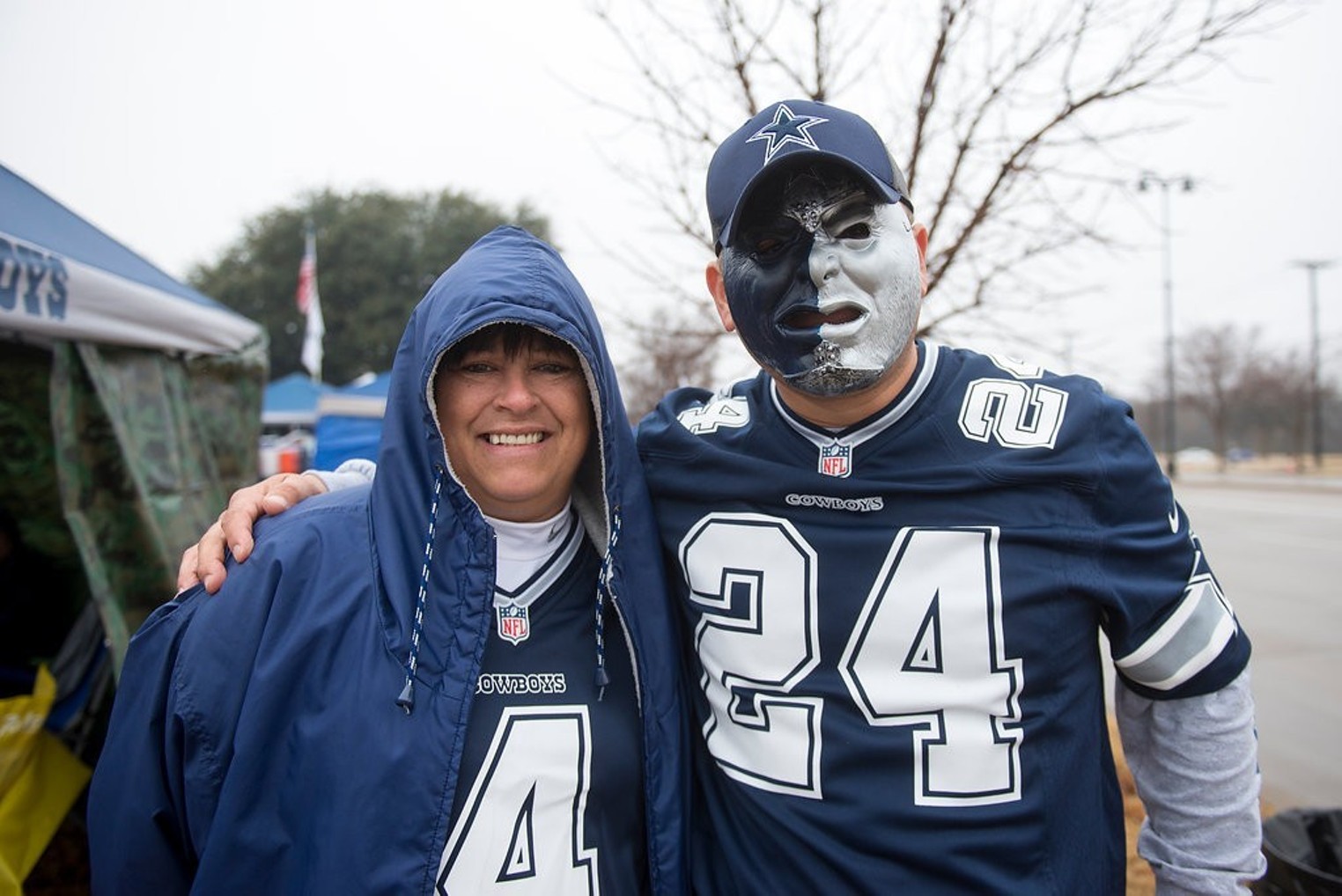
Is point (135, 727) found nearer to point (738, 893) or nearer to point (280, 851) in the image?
point (280, 851)

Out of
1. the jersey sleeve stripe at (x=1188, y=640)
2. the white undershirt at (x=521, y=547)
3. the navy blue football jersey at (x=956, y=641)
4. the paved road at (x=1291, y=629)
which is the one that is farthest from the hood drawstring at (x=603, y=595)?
the paved road at (x=1291, y=629)

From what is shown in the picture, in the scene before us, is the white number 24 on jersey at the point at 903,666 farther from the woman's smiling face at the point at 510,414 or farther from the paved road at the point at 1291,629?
the paved road at the point at 1291,629

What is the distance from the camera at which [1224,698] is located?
4.67 ft

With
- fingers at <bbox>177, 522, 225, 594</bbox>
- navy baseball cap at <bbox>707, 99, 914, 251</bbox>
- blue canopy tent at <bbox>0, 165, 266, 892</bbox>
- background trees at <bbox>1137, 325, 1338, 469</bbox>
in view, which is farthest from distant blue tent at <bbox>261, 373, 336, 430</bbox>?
background trees at <bbox>1137, 325, 1338, 469</bbox>

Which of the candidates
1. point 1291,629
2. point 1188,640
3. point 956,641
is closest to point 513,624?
point 956,641

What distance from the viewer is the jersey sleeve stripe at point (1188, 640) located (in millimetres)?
1391

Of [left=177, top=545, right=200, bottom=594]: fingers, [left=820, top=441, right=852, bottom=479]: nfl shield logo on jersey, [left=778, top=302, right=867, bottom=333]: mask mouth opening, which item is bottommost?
[left=177, top=545, right=200, bottom=594]: fingers

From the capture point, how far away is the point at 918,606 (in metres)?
1.44

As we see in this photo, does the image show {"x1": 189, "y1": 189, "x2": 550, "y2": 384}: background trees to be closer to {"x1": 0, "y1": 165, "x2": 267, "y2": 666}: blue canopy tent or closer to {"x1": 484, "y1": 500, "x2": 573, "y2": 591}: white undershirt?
{"x1": 0, "y1": 165, "x2": 267, "y2": 666}: blue canopy tent

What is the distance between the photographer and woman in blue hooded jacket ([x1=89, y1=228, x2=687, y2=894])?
1.39 metres

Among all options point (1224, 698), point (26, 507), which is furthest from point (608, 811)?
point (26, 507)

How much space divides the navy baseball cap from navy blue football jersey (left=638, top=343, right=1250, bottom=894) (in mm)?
434

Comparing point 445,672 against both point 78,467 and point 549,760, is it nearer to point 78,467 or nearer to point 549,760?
point 549,760

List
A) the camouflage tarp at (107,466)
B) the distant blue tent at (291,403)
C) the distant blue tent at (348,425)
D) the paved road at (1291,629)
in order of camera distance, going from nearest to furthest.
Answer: the camouflage tarp at (107,466) → the paved road at (1291,629) → the distant blue tent at (348,425) → the distant blue tent at (291,403)
